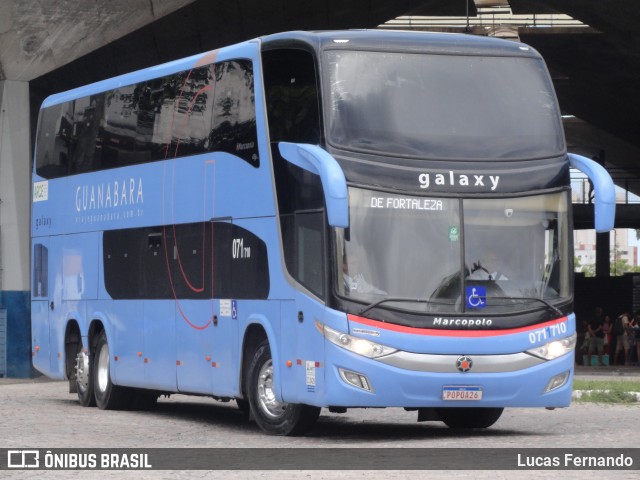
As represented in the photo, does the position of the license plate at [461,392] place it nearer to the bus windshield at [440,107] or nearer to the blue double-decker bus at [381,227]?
the blue double-decker bus at [381,227]

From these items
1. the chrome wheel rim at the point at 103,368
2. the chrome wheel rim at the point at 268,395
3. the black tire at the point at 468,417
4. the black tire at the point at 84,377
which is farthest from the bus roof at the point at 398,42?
the black tire at the point at 84,377

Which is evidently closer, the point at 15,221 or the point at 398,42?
the point at 398,42

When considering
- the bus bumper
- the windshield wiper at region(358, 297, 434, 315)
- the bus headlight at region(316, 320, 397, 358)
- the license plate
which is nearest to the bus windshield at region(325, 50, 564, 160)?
the windshield wiper at region(358, 297, 434, 315)

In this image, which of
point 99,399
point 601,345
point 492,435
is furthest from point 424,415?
point 601,345

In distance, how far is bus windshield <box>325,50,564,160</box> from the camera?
15234mm

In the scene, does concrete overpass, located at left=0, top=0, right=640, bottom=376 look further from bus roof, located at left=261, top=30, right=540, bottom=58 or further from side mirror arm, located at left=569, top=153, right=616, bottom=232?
side mirror arm, located at left=569, top=153, right=616, bottom=232

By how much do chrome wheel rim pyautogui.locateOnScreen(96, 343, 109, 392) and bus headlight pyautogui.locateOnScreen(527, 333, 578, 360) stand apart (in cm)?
775

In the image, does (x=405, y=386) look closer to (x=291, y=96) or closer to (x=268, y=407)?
(x=268, y=407)

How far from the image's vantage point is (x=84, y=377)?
21.8 metres

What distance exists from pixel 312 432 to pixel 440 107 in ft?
12.9

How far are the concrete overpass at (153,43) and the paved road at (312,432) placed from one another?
6159 mm

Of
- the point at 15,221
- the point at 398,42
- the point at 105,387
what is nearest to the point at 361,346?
the point at 398,42

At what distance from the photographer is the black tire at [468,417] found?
1692 centimetres

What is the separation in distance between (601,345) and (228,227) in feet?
89.9
